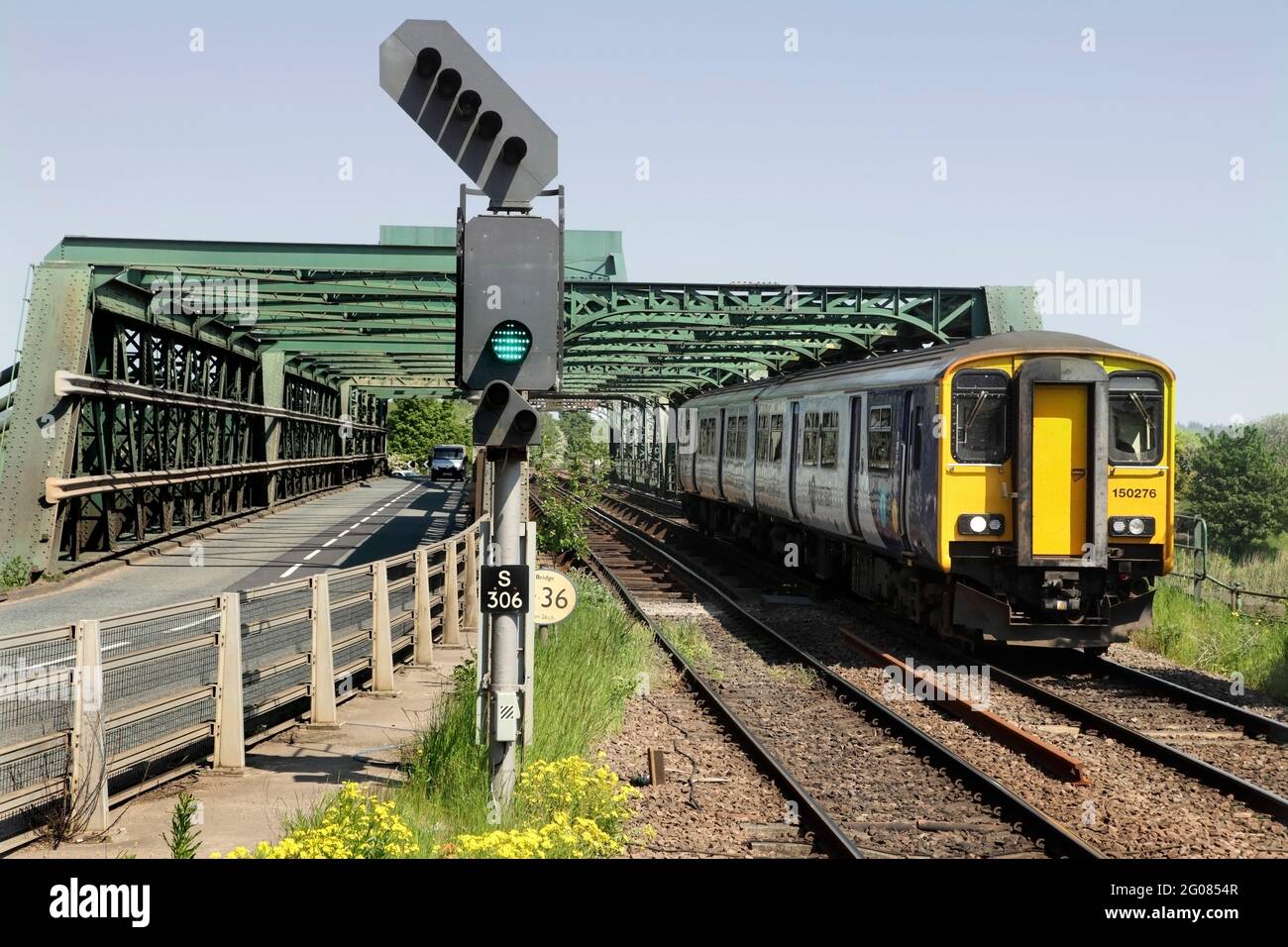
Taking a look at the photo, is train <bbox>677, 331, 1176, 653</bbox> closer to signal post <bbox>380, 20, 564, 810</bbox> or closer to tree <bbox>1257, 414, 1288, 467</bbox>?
signal post <bbox>380, 20, 564, 810</bbox>

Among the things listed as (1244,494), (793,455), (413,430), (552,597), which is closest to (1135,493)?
(793,455)

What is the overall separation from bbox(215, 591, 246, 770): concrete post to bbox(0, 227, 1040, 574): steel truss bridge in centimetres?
1100

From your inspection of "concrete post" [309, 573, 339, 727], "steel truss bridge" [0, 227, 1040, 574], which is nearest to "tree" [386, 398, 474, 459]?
"steel truss bridge" [0, 227, 1040, 574]

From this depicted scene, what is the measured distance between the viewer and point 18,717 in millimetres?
7188

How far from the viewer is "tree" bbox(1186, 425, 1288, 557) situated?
99312 millimetres

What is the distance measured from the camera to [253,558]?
26734 millimetres

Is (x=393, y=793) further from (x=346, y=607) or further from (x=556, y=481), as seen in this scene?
(x=556, y=481)

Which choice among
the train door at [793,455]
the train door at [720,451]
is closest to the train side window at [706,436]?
the train door at [720,451]

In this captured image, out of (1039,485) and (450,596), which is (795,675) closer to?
(1039,485)

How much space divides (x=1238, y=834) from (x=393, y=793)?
5.33m

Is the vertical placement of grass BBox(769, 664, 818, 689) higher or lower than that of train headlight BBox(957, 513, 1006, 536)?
lower

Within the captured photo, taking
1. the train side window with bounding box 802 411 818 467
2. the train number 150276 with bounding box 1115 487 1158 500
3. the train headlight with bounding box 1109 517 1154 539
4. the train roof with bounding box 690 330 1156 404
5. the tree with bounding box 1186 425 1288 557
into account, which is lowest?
the tree with bounding box 1186 425 1288 557

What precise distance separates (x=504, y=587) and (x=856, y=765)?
418 cm
